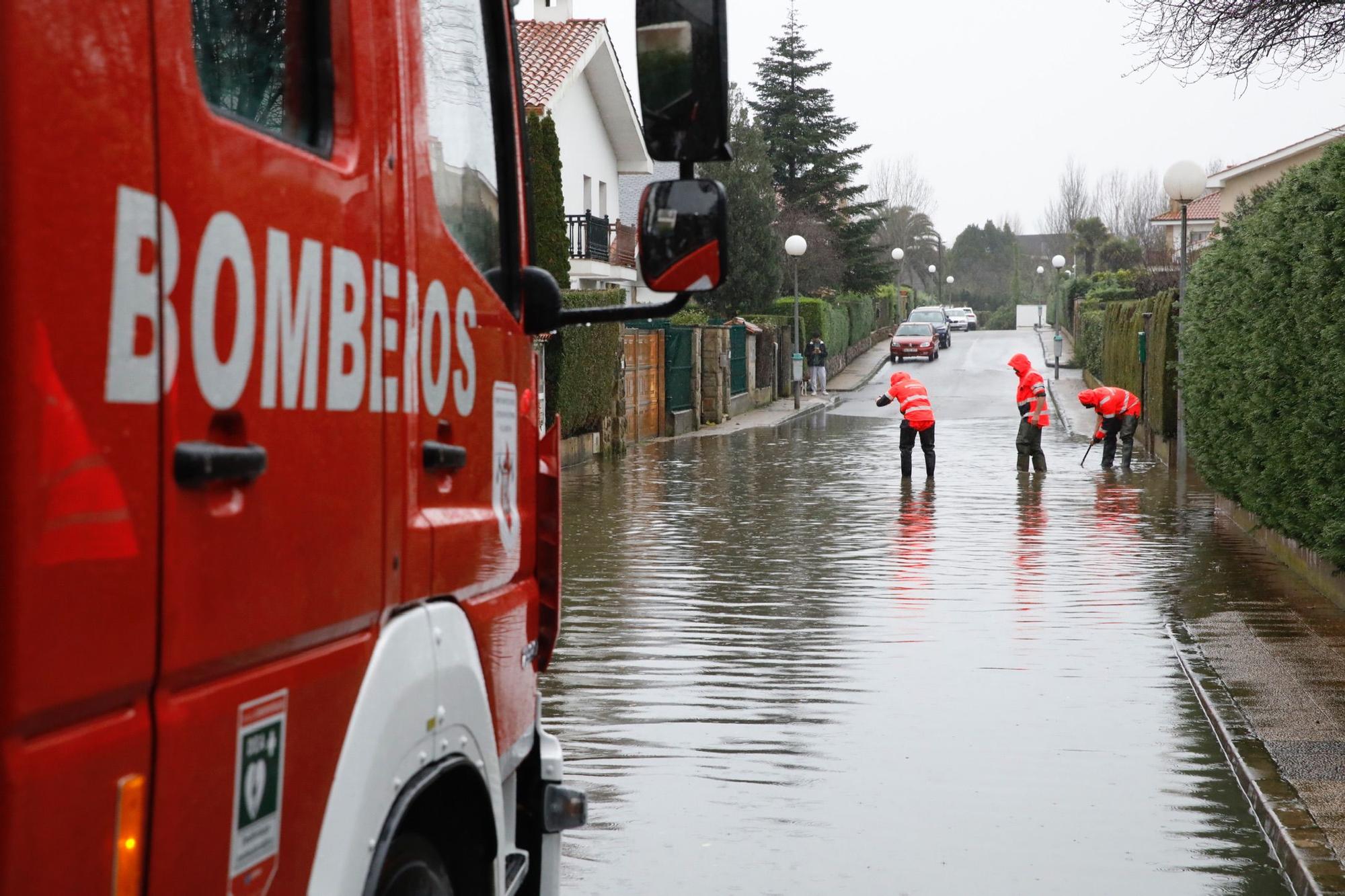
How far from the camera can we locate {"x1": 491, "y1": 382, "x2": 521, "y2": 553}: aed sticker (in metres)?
3.50

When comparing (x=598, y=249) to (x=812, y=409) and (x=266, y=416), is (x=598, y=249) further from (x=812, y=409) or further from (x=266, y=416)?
(x=266, y=416)

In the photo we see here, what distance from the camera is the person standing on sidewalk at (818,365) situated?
45.2m

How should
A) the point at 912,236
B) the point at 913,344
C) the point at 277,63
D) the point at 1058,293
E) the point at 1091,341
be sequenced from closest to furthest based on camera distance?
the point at 277,63 → the point at 1091,341 → the point at 913,344 → the point at 1058,293 → the point at 912,236

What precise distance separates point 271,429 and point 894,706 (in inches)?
241

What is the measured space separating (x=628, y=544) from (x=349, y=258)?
39.6 ft

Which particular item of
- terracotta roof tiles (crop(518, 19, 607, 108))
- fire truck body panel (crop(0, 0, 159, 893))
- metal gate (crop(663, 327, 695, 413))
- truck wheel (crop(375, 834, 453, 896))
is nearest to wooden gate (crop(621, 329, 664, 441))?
metal gate (crop(663, 327, 695, 413))

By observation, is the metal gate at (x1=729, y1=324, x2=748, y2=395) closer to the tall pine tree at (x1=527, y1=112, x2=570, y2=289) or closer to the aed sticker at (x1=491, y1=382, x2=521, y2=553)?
the tall pine tree at (x1=527, y1=112, x2=570, y2=289)

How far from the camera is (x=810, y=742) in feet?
23.8

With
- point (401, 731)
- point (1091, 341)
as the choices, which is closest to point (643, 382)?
point (1091, 341)

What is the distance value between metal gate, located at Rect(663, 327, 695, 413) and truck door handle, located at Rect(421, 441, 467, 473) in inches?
1106

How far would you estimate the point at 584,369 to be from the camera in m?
24.2

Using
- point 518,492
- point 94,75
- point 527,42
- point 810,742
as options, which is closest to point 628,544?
point 810,742

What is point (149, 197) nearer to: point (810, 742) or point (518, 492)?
point (518, 492)

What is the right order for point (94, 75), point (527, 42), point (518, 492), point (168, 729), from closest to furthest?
point (94, 75)
point (168, 729)
point (518, 492)
point (527, 42)
